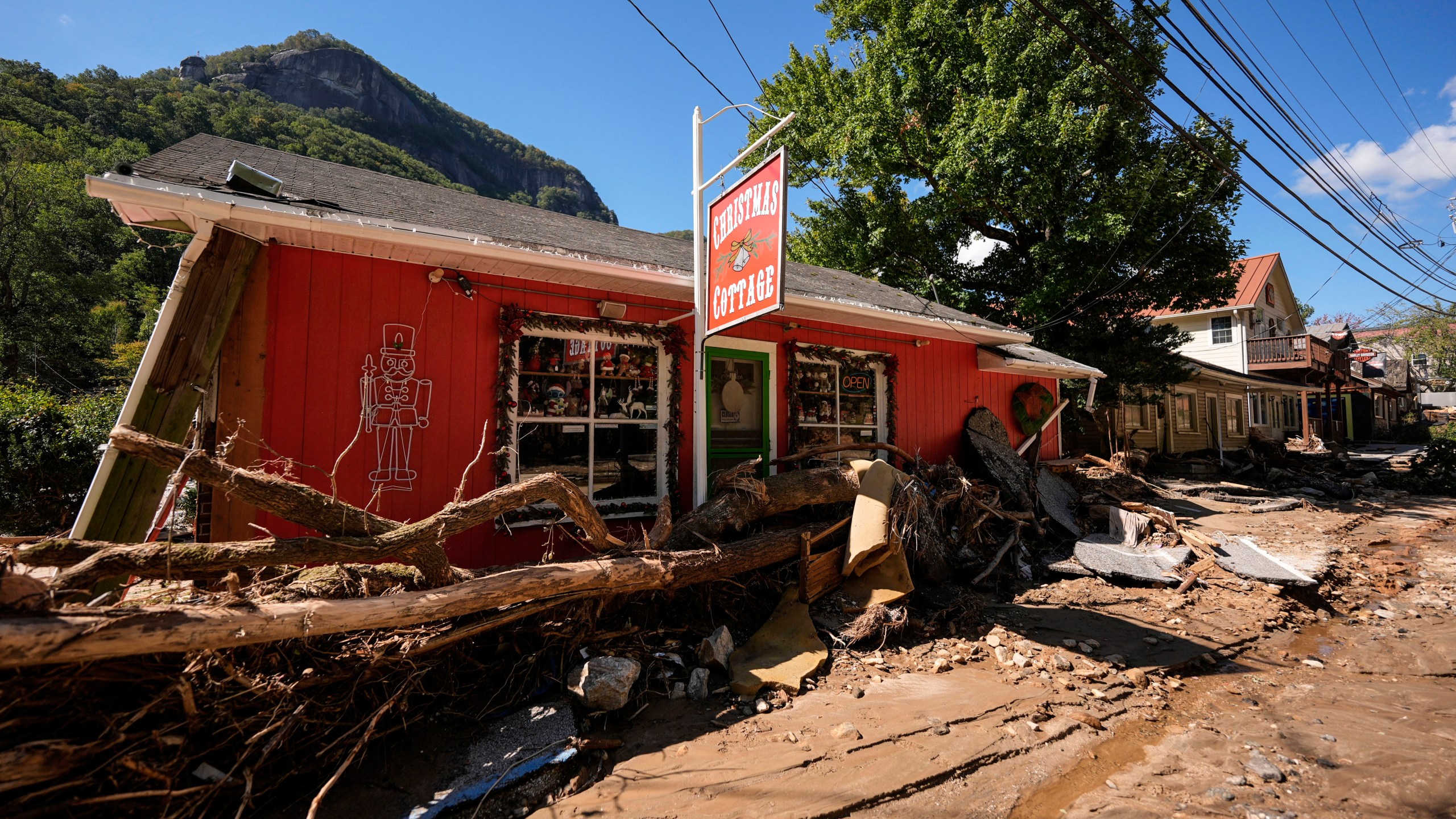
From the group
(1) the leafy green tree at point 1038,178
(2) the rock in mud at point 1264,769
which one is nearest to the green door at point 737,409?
(2) the rock in mud at point 1264,769

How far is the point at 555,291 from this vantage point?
543 centimetres

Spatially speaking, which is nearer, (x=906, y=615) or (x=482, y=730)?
(x=482, y=730)

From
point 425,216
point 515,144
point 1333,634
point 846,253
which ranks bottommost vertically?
point 1333,634

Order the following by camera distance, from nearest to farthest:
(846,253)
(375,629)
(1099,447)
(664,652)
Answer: (375,629), (664,652), (1099,447), (846,253)

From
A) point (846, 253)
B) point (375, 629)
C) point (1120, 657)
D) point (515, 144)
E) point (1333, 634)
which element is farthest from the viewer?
point (515, 144)

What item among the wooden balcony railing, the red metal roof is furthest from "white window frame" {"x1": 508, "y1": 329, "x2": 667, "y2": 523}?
the wooden balcony railing

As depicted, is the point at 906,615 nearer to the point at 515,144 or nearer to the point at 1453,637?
the point at 1453,637

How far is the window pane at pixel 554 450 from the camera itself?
5320 millimetres

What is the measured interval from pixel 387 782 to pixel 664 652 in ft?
5.84

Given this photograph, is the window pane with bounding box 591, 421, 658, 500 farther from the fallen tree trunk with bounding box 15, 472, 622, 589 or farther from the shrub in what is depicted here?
Result: the shrub

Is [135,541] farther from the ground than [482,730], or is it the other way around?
[135,541]

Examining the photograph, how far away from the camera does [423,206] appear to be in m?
5.63

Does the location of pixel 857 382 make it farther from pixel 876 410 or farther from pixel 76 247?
pixel 76 247

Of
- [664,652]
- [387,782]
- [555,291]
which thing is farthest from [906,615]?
[555,291]
